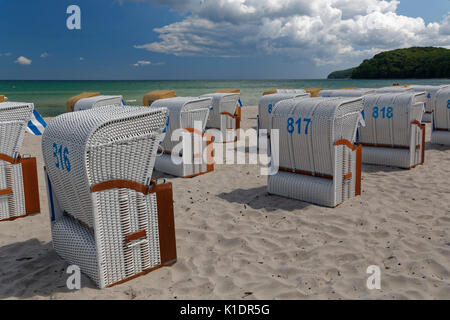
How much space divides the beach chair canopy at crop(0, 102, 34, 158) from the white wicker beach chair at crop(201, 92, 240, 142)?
720cm

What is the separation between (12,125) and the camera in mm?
4988

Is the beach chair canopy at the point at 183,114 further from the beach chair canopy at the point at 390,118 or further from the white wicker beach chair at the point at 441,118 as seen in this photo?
the white wicker beach chair at the point at 441,118

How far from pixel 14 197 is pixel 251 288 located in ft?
12.5

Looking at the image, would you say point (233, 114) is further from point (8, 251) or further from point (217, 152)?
point (8, 251)

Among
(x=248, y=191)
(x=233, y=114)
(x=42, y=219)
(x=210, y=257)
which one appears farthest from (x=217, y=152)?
(x=210, y=257)

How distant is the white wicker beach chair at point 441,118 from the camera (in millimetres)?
9570

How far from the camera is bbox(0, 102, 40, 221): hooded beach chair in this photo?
4949mm

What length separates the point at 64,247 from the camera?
3779 millimetres

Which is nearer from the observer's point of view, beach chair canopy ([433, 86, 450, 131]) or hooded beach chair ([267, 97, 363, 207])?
hooded beach chair ([267, 97, 363, 207])

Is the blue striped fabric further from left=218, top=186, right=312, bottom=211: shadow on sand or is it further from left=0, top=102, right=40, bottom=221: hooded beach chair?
left=218, top=186, right=312, bottom=211: shadow on sand

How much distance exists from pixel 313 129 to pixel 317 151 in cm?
33

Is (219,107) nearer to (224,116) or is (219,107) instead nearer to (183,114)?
(224,116)

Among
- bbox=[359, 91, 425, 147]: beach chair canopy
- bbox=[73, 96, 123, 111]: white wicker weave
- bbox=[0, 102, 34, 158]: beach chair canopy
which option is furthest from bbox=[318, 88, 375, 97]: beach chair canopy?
bbox=[0, 102, 34, 158]: beach chair canopy

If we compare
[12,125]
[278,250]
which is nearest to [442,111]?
[278,250]
